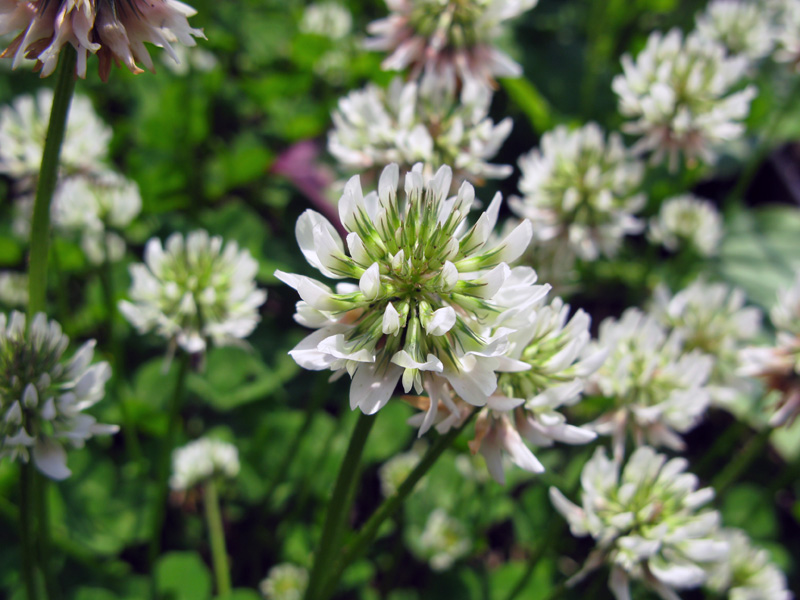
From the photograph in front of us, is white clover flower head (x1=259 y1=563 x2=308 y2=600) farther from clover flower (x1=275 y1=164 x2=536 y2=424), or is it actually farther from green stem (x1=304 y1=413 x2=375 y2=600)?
clover flower (x1=275 y1=164 x2=536 y2=424)

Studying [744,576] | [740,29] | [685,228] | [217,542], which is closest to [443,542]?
[217,542]

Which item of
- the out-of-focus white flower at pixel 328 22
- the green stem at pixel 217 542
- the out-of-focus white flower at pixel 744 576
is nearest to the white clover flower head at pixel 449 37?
the green stem at pixel 217 542

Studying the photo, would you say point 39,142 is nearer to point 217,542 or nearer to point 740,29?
point 217,542

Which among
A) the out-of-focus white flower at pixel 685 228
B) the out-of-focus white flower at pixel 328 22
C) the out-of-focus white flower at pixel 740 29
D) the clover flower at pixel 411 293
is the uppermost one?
the out-of-focus white flower at pixel 328 22

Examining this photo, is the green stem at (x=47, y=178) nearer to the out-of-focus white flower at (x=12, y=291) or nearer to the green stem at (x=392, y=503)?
the green stem at (x=392, y=503)

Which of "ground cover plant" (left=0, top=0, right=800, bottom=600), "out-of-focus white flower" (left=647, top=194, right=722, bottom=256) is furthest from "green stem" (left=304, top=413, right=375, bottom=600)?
"out-of-focus white flower" (left=647, top=194, right=722, bottom=256)

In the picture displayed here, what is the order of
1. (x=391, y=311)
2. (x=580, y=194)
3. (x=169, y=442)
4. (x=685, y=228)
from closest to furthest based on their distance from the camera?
(x=391, y=311) → (x=169, y=442) → (x=580, y=194) → (x=685, y=228)

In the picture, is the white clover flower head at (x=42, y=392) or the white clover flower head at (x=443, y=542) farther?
the white clover flower head at (x=443, y=542)

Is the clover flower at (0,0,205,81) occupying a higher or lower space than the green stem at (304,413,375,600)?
higher
